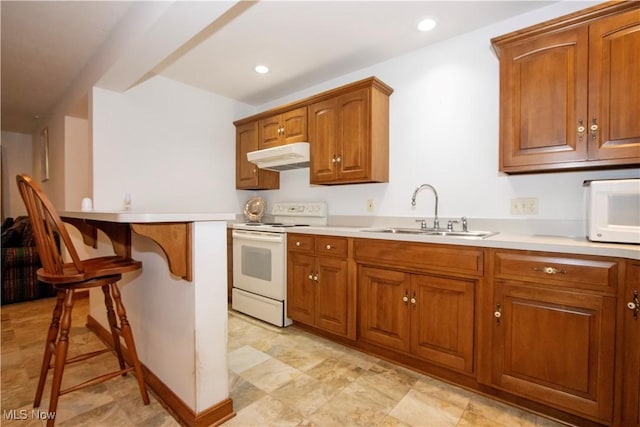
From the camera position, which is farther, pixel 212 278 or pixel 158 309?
pixel 158 309

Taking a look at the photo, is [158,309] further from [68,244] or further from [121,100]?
[121,100]

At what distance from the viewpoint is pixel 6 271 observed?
321cm

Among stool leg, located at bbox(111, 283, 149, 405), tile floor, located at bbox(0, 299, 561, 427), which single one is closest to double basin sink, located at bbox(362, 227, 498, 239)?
tile floor, located at bbox(0, 299, 561, 427)

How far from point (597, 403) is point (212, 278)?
1.84m

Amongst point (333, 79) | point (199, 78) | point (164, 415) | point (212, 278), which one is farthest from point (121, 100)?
point (164, 415)

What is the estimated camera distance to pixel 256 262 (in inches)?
112

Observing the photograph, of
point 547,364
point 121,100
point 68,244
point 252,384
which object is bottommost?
point 252,384

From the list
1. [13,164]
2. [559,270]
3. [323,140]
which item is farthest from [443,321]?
[13,164]

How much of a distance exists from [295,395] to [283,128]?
2.36m

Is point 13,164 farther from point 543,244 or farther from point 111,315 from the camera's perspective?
point 543,244

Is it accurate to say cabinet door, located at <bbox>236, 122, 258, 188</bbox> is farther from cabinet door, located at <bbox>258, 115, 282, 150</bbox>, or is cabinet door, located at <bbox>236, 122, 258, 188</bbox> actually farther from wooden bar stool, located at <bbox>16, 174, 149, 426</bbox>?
wooden bar stool, located at <bbox>16, 174, 149, 426</bbox>

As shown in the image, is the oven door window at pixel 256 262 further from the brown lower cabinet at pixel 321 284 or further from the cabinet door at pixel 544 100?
the cabinet door at pixel 544 100

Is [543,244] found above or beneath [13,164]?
beneath

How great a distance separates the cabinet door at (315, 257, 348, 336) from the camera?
2.24 metres
